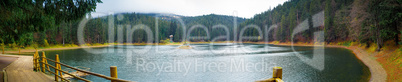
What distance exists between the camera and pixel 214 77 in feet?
52.4

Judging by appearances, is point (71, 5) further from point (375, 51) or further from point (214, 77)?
point (375, 51)

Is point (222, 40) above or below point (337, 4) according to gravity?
below

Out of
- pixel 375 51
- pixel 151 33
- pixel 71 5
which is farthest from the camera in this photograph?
pixel 151 33

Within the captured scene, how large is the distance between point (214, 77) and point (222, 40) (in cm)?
11141

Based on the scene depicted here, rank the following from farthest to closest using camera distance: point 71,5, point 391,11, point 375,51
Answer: point 375,51 < point 391,11 < point 71,5

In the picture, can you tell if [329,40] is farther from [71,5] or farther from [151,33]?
[151,33]

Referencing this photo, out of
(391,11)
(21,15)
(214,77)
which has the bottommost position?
(214,77)

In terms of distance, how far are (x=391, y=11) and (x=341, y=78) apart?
11910 mm

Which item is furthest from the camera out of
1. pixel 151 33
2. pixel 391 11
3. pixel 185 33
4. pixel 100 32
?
pixel 185 33

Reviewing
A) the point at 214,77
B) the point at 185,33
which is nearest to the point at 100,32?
the point at 185,33

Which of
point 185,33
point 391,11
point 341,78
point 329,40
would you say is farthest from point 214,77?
point 185,33

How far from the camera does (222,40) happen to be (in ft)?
415

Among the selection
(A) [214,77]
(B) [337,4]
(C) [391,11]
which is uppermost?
(B) [337,4]

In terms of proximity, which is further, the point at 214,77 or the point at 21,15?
the point at 214,77
